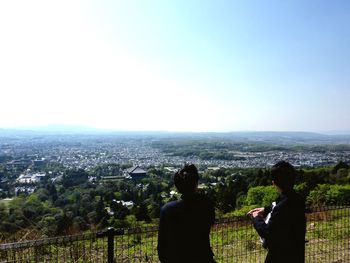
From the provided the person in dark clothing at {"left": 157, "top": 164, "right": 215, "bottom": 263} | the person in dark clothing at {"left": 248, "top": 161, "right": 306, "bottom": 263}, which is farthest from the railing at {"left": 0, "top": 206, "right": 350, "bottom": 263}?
the person in dark clothing at {"left": 248, "top": 161, "right": 306, "bottom": 263}

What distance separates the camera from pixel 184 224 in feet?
7.78

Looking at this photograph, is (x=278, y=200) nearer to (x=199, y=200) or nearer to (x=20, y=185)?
(x=199, y=200)

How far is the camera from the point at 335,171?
25656 mm

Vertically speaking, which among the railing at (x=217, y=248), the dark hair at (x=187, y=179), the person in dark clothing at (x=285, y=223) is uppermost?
the dark hair at (x=187, y=179)

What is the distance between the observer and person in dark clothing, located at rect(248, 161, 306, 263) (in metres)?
2.49

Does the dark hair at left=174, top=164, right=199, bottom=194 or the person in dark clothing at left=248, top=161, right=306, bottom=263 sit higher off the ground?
the dark hair at left=174, top=164, right=199, bottom=194

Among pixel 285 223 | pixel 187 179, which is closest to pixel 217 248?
pixel 285 223

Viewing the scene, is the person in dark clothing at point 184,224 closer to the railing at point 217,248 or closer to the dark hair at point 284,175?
the dark hair at point 284,175

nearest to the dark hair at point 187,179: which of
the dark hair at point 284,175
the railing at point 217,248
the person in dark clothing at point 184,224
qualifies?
the person in dark clothing at point 184,224

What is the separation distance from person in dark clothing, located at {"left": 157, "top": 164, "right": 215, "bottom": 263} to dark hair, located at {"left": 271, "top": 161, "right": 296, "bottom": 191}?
0.58m

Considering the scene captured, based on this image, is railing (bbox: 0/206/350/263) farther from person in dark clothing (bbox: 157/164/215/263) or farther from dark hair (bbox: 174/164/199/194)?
dark hair (bbox: 174/164/199/194)

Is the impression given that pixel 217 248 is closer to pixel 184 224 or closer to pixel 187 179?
pixel 184 224

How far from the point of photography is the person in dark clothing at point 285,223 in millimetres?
2488

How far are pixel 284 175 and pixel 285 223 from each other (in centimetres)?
35
